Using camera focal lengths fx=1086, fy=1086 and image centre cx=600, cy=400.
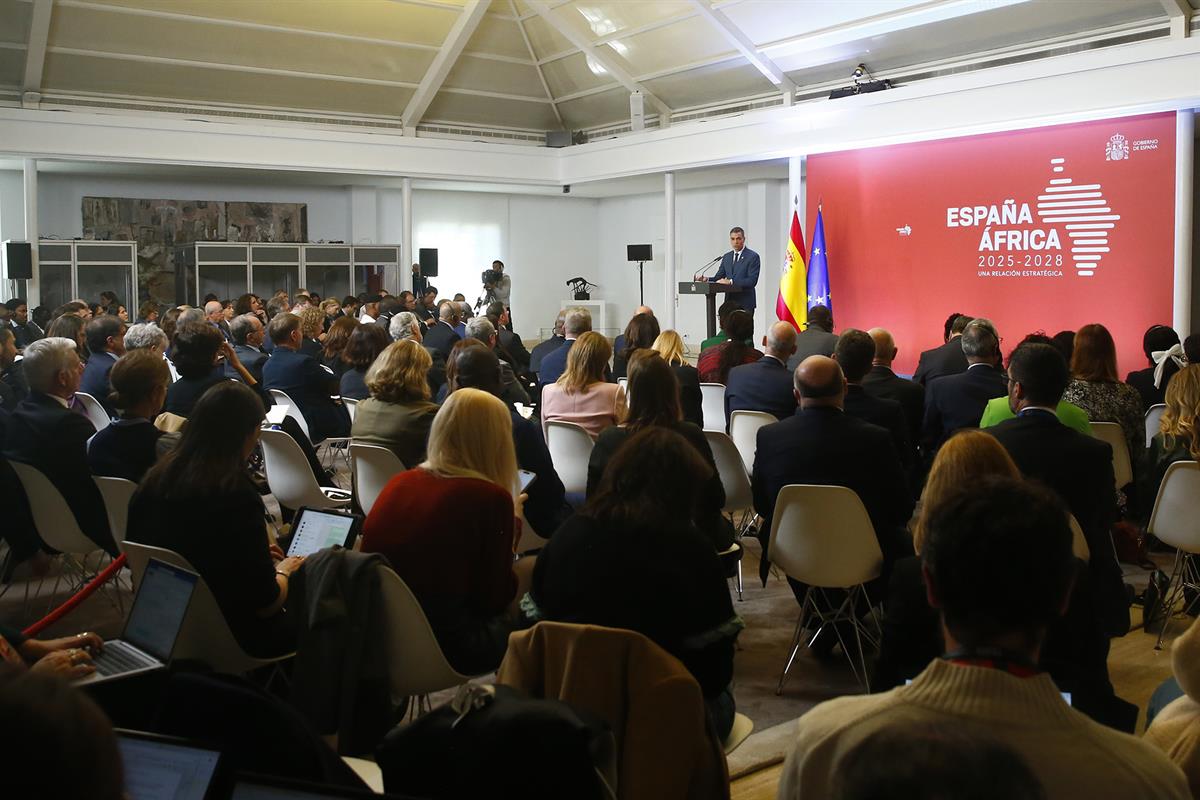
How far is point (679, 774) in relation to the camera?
2236 mm

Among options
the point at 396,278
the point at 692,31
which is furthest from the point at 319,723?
the point at 396,278

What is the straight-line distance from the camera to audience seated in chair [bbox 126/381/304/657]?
315 cm

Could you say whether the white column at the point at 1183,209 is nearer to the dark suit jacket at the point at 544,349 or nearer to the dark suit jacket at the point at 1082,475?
the dark suit jacket at the point at 544,349

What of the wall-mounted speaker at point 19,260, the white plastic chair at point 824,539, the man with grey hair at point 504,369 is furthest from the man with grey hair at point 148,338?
the wall-mounted speaker at point 19,260

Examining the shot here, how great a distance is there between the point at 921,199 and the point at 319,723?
1051 cm

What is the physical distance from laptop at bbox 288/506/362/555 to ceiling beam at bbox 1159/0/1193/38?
9001mm

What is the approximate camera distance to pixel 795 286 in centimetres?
1273

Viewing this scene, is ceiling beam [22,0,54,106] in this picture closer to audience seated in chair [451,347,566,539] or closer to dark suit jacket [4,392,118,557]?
dark suit jacket [4,392,118,557]

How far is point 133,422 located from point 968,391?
407 cm

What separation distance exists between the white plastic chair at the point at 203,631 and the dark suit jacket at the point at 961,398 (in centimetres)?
393

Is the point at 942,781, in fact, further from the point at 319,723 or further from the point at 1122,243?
the point at 1122,243

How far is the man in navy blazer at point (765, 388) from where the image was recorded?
6254 mm

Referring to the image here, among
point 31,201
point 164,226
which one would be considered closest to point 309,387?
point 31,201

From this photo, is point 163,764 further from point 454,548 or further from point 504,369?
point 504,369
